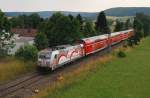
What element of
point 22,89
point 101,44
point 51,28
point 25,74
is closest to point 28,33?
point 51,28

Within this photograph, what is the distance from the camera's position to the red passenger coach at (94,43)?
49281 millimetres

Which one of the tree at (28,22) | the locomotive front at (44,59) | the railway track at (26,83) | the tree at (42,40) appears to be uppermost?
the locomotive front at (44,59)

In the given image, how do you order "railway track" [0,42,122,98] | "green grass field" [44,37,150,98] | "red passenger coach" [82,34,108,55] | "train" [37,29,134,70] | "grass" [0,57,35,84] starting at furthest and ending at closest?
"red passenger coach" [82,34,108,55]
"train" [37,29,134,70]
"grass" [0,57,35,84]
"railway track" [0,42,122,98]
"green grass field" [44,37,150,98]

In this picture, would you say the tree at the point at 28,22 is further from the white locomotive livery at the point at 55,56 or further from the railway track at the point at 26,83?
the railway track at the point at 26,83

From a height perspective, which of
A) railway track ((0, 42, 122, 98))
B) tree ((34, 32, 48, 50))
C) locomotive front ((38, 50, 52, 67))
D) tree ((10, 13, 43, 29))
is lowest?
tree ((10, 13, 43, 29))

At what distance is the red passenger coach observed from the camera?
4928 cm

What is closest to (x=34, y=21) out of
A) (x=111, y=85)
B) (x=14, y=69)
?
(x=14, y=69)

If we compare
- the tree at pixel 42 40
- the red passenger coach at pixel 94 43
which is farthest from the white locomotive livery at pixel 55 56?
the tree at pixel 42 40

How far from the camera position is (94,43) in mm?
53750

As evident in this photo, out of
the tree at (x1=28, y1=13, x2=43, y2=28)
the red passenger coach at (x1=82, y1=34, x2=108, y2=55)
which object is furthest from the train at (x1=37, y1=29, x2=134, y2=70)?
the tree at (x1=28, y1=13, x2=43, y2=28)

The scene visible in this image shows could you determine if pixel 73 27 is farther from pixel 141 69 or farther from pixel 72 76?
pixel 72 76

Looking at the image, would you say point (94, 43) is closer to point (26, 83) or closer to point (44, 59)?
point (44, 59)

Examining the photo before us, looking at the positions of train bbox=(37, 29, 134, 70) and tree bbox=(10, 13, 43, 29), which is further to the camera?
tree bbox=(10, 13, 43, 29)

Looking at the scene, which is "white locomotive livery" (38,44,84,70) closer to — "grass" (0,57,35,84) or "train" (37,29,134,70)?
"train" (37,29,134,70)
